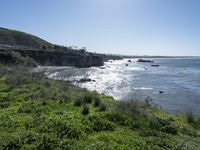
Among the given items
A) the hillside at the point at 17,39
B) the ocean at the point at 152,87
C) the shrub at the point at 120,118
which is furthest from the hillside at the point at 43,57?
the hillside at the point at 17,39

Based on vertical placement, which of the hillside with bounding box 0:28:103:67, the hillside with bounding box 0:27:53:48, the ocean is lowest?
the ocean

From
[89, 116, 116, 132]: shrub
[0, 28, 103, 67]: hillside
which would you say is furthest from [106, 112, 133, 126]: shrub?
[0, 28, 103, 67]: hillside

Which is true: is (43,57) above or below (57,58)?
above

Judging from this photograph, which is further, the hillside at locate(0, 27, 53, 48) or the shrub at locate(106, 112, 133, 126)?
the hillside at locate(0, 27, 53, 48)

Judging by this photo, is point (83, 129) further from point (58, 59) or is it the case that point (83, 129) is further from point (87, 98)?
point (58, 59)

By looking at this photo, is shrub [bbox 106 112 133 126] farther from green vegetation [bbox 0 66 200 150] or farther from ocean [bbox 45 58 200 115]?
ocean [bbox 45 58 200 115]

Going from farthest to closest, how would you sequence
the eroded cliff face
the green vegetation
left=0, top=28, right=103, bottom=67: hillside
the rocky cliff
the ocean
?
the eroded cliff face → the rocky cliff → left=0, top=28, right=103, bottom=67: hillside → the ocean → the green vegetation

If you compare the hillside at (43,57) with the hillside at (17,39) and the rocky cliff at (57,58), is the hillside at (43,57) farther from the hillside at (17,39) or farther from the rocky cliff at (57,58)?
the hillside at (17,39)

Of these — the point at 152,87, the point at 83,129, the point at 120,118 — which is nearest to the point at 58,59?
the point at 152,87

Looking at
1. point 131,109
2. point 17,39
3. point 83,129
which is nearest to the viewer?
point 83,129

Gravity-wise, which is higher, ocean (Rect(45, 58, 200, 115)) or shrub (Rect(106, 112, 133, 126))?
shrub (Rect(106, 112, 133, 126))

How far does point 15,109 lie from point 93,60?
297ft

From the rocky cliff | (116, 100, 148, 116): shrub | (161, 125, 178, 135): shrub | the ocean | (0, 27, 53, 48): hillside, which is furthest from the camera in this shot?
(0, 27, 53, 48): hillside

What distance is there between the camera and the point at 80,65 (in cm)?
8825
